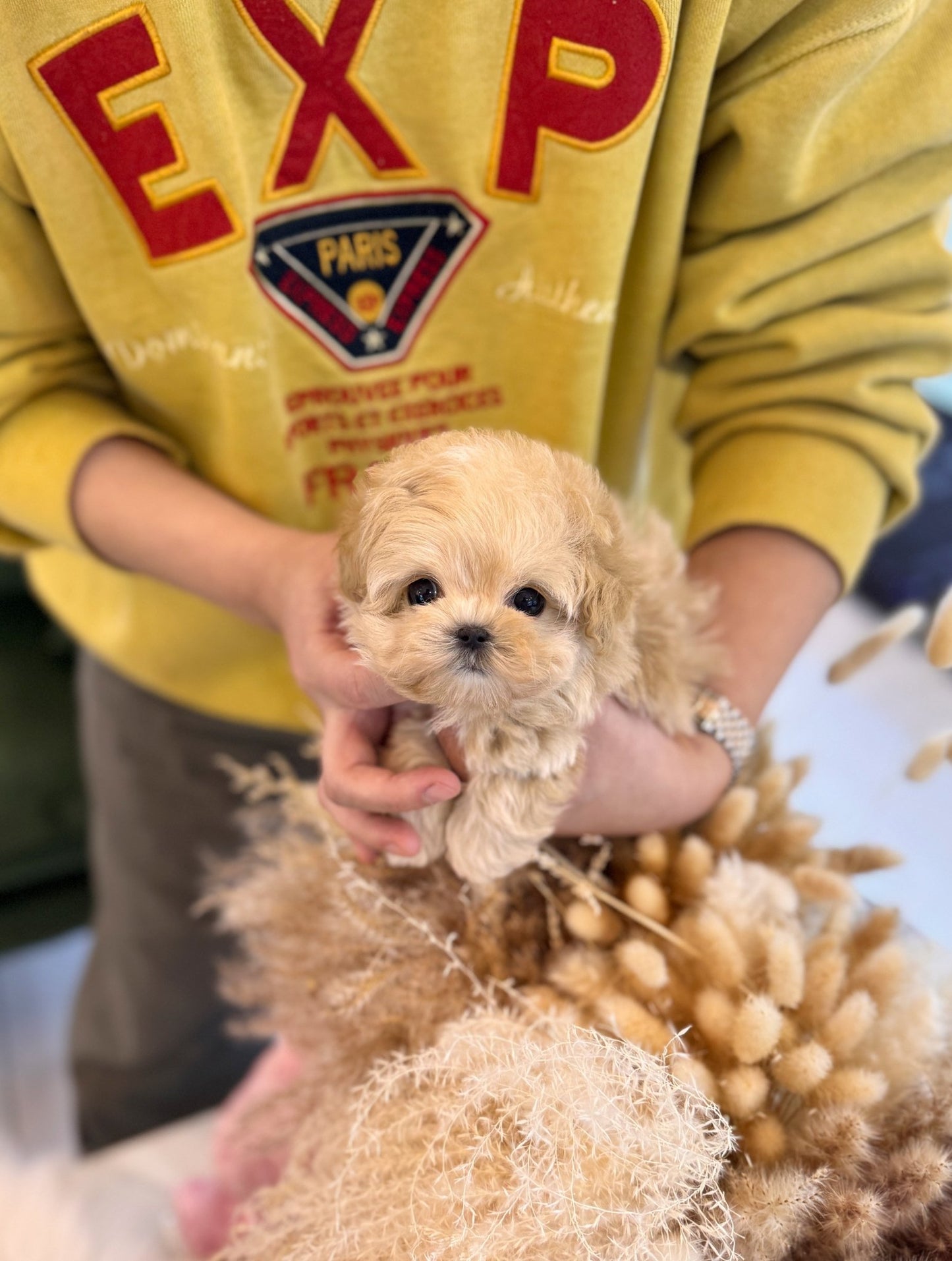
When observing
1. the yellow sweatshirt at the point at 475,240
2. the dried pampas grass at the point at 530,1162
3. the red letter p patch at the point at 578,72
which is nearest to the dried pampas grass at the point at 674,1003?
the dried pampas grass at the point at 530,1162

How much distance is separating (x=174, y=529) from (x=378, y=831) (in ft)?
0.86

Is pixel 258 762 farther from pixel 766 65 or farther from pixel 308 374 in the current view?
pixel 766 65

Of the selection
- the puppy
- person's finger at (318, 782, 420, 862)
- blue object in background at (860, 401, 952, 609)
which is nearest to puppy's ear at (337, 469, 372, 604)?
the puppy

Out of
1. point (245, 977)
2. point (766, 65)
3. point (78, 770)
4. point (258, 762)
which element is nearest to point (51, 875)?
point (78, 770)

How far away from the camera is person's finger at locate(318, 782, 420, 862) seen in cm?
50

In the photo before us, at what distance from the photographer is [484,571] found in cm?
39

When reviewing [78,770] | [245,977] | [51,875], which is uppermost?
[245,977]

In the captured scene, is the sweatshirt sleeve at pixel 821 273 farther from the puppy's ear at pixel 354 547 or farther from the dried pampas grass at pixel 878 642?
the puppy's ear at pixel 354 547

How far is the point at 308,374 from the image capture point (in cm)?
67

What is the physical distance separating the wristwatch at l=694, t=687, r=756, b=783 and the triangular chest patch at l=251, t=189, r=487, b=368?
312 mm

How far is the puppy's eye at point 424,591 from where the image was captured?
15.9 inches

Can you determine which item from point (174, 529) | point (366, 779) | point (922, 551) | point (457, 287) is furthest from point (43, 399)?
point (922, 551)

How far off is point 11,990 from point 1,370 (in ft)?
3.91

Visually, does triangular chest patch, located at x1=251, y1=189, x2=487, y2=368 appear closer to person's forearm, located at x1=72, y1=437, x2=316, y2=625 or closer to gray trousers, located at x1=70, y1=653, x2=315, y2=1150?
person's forearm, located at x1=72, y1=437, x2=316, y2=625
